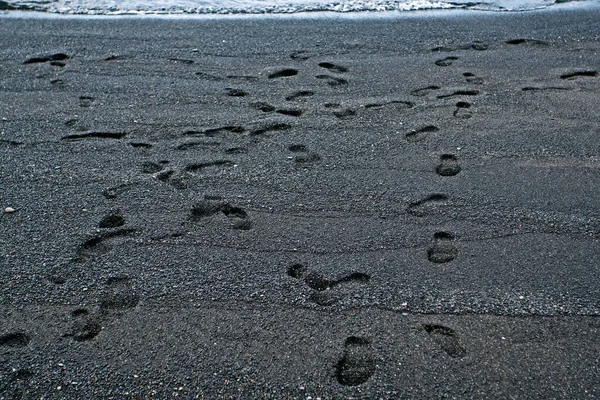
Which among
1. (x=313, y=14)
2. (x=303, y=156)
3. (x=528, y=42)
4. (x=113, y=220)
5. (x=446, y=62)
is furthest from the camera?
(x=313, y=14)

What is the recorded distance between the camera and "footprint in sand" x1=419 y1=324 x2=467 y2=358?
2.69 m

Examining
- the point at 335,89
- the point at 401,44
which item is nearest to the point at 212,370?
the point at 335,89

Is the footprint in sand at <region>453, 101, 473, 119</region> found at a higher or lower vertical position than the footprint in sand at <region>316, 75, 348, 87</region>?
lower

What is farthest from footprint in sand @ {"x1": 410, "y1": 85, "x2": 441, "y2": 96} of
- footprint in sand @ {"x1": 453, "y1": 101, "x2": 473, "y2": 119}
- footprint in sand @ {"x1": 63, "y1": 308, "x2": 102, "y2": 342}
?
footprint in sand @ {"x1": 63, "y1": 308, "x2": 102, "y2": 342}

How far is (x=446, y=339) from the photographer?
9.00ft

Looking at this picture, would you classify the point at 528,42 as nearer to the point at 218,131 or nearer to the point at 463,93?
the point at 463,93

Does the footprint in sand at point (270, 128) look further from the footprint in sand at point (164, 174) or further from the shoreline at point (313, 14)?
the shoreline at point (313, 14)

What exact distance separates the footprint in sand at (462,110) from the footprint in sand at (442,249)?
1.30 metres

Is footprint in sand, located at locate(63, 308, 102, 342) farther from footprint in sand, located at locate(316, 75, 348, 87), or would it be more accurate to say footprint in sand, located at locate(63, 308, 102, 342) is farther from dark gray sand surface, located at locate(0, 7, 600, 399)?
footprint in sand, located at locate(316, 75, 348, 87)

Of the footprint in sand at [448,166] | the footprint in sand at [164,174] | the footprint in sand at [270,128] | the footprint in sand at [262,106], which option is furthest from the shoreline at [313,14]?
the footprint in sand at [164,174]

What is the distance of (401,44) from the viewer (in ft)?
18.1

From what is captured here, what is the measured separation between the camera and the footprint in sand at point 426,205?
3.51m

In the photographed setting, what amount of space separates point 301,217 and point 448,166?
36.4 inches

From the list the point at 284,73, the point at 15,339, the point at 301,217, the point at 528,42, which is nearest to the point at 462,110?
the point at 284,73
